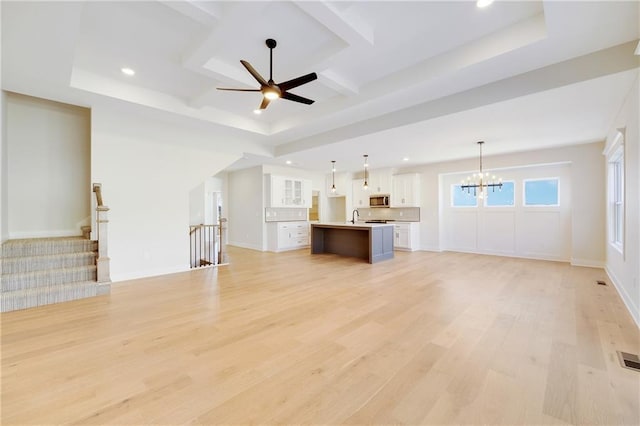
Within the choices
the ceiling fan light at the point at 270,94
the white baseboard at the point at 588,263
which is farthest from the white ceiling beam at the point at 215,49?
the white baseboard at the point at 588,263

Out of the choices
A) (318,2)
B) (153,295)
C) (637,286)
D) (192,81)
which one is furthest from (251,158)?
(637,286)

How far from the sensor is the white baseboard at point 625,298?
9.51 ft

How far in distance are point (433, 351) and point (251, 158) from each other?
20.1 ft

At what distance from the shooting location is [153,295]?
3.89 metres

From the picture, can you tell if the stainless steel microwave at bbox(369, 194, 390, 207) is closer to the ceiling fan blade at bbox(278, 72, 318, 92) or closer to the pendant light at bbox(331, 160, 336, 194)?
the pendant light at bbox(331, 160, 336, 194)

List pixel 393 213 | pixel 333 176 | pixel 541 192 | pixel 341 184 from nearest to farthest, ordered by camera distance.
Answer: pixel 541 192, pixel 393 213, pixel 333 176, pixel 341 184

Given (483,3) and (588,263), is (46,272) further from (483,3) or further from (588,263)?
(588,263)

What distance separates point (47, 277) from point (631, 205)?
7598 mm

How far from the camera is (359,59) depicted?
3324 millimetres

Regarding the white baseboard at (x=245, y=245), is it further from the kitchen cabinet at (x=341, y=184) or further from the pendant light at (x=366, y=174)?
the pendant light at (x=366, y=174)

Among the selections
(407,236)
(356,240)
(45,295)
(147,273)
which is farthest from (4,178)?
(407,236)

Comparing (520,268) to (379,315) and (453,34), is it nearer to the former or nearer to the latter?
(379,315)

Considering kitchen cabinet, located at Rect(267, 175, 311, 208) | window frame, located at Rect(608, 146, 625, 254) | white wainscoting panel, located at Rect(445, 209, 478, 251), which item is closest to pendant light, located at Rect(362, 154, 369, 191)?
kitchen cabinet, located at Rect(267, 175, 311, 208)

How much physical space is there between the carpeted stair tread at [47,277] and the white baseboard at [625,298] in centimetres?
682
